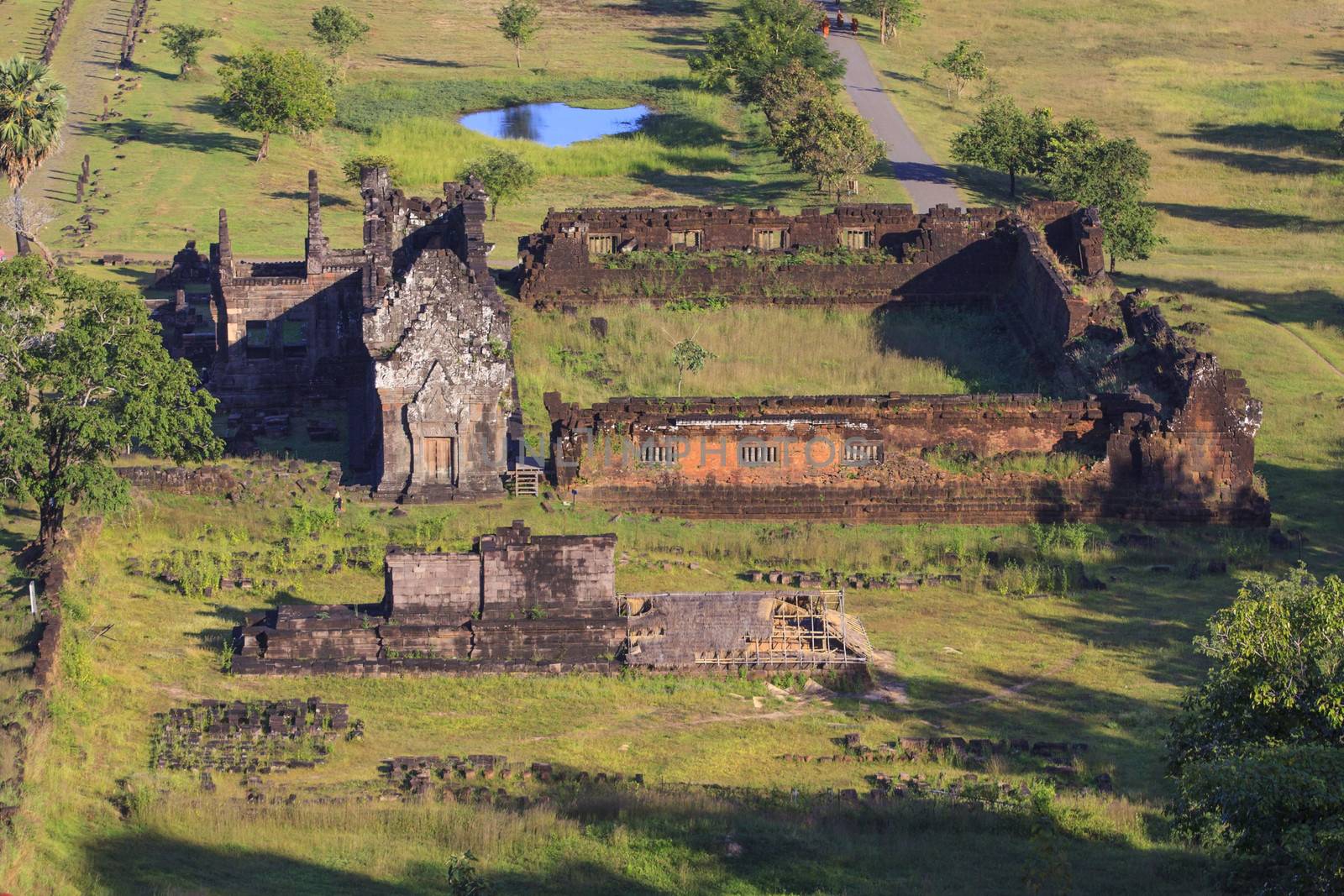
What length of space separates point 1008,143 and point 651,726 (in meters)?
42.3

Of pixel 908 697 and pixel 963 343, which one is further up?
pixel 963 343

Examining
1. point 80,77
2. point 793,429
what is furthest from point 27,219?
point 793,429

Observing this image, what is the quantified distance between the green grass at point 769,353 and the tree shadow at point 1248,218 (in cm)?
1743

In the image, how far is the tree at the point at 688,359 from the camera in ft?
184

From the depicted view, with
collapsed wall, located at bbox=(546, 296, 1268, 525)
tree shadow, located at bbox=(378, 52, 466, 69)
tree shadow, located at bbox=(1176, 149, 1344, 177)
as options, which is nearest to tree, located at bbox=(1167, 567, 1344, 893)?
collapsed wall, located at bbox=(546, 296, 1268, 525)

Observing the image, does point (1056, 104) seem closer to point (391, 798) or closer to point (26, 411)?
point (26, 411)

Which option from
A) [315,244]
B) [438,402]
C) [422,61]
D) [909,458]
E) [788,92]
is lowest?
[909,458]

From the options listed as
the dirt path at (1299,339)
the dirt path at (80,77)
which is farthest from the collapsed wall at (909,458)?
the dirt path at (80,77)

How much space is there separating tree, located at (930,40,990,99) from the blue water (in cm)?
1258

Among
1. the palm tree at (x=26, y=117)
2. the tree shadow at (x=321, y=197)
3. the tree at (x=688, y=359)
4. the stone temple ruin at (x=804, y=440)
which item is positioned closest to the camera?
the stone temple ruin at (x=804, y=440)

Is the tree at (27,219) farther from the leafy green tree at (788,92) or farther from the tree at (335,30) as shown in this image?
the tree at (335,30)

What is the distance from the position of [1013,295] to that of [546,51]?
50347mm

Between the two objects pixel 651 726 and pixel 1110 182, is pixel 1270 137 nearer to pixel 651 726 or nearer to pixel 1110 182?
pixel 1110 182

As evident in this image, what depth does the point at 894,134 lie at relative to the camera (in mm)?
87000
